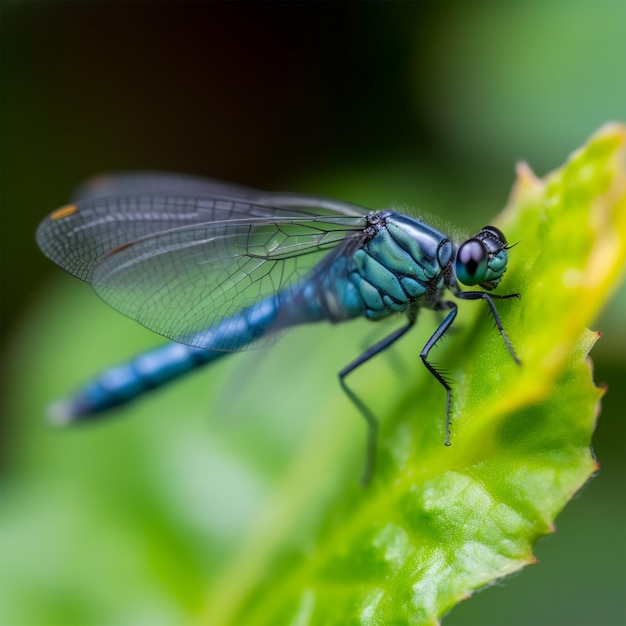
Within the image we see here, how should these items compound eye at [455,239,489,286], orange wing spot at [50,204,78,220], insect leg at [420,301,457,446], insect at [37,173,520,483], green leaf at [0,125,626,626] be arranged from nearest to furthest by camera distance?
green leaf at [0,125,626,626]
insect leg at [420,301,457,446]
compound eye at [455,239,489,286]
insect at [37,173,520,483]
orange wing spot at [50,204,78,220]

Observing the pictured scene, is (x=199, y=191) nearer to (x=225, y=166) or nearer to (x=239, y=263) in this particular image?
(x=239, y=263)

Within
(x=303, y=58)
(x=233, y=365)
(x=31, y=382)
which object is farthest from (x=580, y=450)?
(x=303, y=58)

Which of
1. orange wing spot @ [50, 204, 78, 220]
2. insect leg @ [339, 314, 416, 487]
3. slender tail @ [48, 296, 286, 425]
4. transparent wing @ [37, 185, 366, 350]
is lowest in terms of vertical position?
insect leg @ [339, 314, 416, 487]

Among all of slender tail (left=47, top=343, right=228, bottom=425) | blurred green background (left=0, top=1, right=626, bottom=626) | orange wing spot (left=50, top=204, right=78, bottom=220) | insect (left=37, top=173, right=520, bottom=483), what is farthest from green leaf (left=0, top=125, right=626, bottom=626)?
orange wing spot (left=50, top=204, right=78, bottom=220)

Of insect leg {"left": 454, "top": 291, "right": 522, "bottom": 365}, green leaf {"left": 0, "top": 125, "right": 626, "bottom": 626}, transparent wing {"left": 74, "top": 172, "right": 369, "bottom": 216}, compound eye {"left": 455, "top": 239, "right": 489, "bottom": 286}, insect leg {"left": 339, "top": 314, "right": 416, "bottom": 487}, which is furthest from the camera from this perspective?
transparent wing {"left": 74, "top": 172, "right": 369, "bottom": 216}

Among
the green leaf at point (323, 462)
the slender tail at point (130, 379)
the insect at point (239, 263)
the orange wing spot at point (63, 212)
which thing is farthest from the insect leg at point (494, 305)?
the orange wing spot at point (63, 212)

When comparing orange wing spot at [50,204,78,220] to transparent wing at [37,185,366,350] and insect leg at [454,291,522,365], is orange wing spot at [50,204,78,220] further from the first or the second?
insect leg at [454,291,522,365]

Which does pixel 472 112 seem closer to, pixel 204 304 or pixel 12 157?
pixel 204 304
